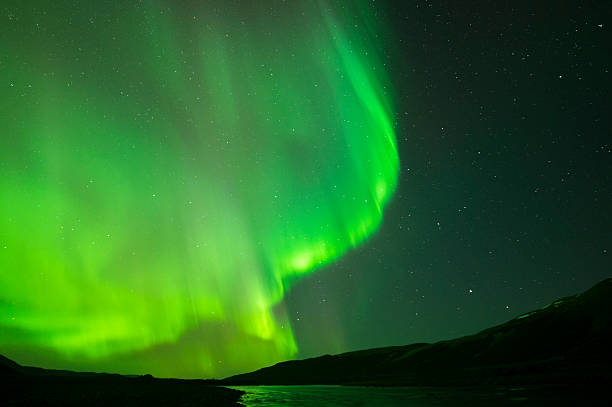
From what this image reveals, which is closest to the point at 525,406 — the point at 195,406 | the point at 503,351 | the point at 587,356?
the point at 195,406

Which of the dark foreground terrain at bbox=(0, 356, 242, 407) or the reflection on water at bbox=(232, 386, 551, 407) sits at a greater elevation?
the dark foreground terrain at bbox=(0, 356, 242, 407)

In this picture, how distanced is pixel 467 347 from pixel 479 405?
191857mm

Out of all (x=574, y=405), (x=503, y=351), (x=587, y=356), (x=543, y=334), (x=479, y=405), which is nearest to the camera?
(x=574, y=405)

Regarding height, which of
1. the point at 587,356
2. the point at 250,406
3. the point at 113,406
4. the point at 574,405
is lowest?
the point at 587,356

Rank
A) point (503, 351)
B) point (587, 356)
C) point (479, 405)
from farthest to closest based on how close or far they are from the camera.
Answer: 1. point (503, 351)
2. point (587, 356)
3. point (479, 405)

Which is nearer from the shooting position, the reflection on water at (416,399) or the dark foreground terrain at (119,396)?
the reflection on water at (416,399)

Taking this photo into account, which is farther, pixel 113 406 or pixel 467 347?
pixel 467 347

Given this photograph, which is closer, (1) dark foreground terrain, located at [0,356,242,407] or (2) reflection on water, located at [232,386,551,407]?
(2) reflection on water, located at [232,386,551,407]

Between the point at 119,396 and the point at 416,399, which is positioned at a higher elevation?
the point at 119,396

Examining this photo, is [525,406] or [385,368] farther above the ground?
[525,406]

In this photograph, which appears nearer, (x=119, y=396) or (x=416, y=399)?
(x=416, y=399)

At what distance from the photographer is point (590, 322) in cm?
18762

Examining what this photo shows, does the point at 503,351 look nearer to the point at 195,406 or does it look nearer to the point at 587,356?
the point at 587,356

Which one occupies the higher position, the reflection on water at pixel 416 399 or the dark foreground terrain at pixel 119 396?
the dark foreground terrain at pixel 119 396
